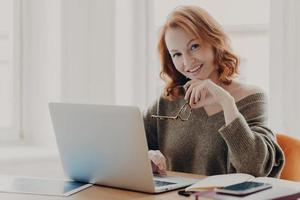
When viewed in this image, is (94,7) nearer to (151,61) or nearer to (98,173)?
(151,61)

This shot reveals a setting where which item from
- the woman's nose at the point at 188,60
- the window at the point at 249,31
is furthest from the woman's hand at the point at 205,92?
the window at the point at 249,31

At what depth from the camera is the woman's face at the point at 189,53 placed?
6.63 ft

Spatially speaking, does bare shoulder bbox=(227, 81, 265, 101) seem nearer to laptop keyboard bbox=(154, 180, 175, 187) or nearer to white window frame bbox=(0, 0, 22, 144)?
laptop keyboard bbox=(154, 180, 175, 187)

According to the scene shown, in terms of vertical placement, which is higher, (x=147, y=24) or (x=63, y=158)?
(x=147, y=24)

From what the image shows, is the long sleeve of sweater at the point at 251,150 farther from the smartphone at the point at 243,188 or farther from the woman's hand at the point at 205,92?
the smartphone at the point at 243,188

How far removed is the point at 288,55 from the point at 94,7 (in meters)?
0.97

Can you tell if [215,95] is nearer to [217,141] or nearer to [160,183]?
[217,141]

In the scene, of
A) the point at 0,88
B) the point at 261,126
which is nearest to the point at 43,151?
the point at 0,88

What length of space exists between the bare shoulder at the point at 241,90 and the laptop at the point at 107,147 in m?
0.49

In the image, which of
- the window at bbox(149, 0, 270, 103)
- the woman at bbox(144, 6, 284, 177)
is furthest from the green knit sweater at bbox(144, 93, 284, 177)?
the window at bbox(149, 0, 270, 103)

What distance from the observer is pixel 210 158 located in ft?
6.74

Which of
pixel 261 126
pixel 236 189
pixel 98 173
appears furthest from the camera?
pixel 261 126

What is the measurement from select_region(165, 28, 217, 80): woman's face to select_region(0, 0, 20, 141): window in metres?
1.18

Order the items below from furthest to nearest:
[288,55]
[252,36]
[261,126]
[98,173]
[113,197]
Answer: [252,36] < [288,55] < [261,126] < [98,173] < [113,197]
